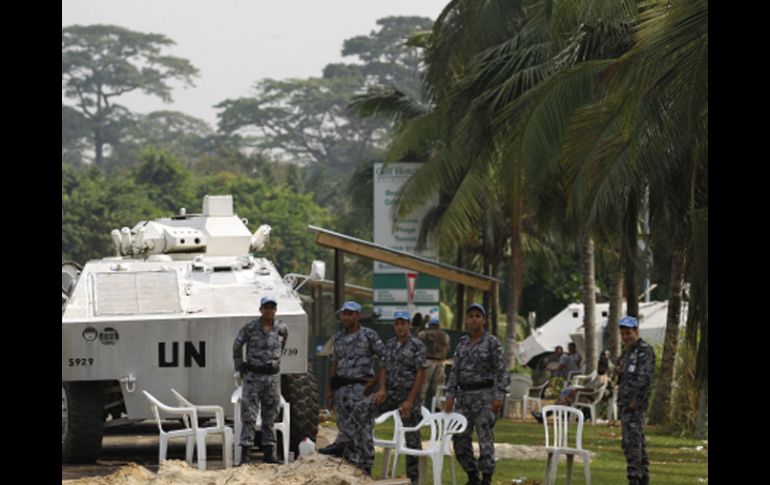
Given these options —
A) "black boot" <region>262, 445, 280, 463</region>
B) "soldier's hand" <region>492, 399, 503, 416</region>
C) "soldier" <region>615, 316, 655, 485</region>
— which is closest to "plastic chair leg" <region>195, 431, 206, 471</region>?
"black boot" <region>262, 445, 280, 463</region>

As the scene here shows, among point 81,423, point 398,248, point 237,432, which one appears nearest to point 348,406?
point 237,432

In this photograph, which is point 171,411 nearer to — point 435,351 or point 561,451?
point 561,451

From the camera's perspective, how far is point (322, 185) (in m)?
84.9

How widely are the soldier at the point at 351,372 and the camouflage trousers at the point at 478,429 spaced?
109 centimetres

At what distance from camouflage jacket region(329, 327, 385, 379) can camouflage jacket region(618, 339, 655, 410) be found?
7.35 feet

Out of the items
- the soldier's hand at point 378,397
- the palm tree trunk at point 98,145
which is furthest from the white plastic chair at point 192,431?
the palm tree trunk at point 98,145

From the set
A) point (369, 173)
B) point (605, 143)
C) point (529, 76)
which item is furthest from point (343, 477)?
point (369, 173)

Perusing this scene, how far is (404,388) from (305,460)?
1.09 metres

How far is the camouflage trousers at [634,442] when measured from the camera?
41.7 ft

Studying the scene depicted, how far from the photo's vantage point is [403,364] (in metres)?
13.8

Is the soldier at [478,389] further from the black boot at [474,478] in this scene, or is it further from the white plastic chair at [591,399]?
the white plastic chair at [591,399]

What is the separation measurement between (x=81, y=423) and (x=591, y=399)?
11592 millimetres

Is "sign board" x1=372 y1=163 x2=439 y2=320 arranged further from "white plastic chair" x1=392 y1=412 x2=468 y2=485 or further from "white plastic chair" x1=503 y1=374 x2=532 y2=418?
"white plastic chair" x1=392 y1=412 x2=468 y2=485
